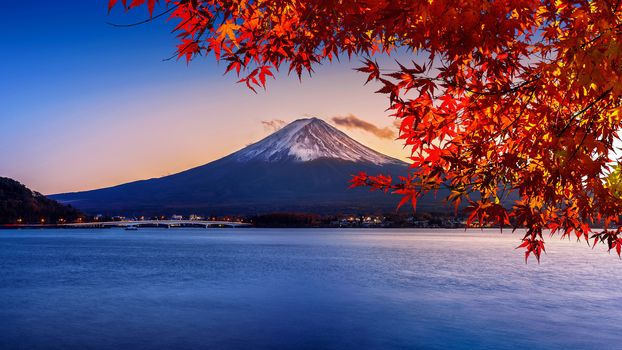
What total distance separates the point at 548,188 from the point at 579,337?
16.5m

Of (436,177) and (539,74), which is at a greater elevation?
(539,74)

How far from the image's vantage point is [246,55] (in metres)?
4.89

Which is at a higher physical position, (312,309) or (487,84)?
(487,84)

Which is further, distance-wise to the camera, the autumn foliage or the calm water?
the calm water

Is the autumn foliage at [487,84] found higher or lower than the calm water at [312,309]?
higher

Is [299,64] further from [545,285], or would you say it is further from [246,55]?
[545,285]

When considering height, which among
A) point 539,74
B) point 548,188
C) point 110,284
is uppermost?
point 539,74

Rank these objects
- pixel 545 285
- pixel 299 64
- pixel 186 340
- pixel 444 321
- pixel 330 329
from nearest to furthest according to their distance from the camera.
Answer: pixel 299 64
pixel 186 340
pixel 330 329
pixel 444 321
pixel 545 285

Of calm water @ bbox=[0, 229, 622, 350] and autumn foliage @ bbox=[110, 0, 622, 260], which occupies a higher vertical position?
autumn foliage @ bbox=[110, 0, 622, 260]

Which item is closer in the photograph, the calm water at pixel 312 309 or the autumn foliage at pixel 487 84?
the autumn foliage at pixel 487 84

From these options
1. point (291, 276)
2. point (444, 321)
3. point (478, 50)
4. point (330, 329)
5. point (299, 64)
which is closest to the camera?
point (478, 50)

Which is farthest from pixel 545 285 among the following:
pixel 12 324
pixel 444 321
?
pixel 12 324

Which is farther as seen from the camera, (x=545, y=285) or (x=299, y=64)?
(x=545, y=285)

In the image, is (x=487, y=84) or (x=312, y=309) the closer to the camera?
(x=487, y=84)
